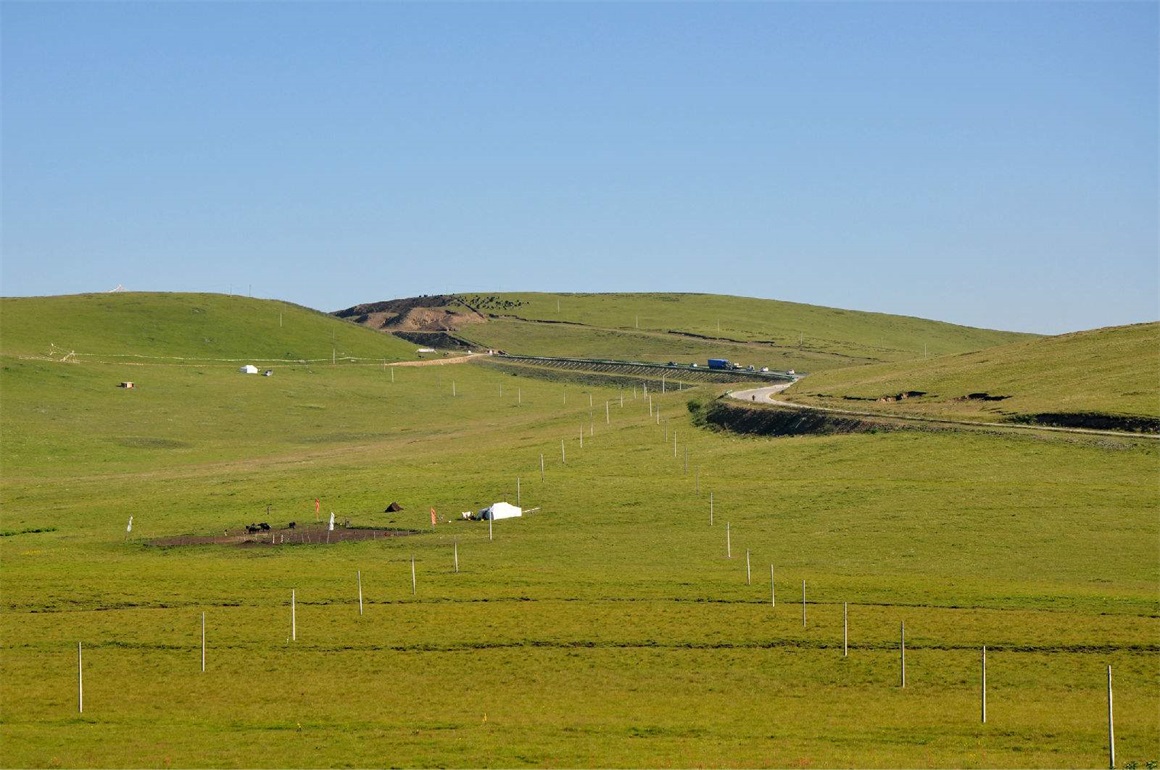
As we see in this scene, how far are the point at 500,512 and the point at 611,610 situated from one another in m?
29.1

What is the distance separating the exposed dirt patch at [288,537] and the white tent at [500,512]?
466 centimetres

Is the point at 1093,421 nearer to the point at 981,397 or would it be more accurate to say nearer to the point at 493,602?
the point at 981,397

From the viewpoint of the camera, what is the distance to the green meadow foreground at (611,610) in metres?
37.0

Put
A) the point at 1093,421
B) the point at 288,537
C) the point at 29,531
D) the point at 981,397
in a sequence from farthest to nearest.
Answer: the point at 981,397 < the point at 1093,421 < the point at 29,531 < the point at 288,537

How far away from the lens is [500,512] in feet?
271

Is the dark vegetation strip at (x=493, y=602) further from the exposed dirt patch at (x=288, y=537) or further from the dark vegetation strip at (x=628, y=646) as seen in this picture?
the exposed dirt patch at (x=288, y=537)

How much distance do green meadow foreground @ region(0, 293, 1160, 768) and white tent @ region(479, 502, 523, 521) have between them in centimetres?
190

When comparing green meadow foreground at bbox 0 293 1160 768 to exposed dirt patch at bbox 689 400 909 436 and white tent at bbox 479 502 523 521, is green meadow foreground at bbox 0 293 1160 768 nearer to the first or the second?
white tent at bbox 479 502 523 521

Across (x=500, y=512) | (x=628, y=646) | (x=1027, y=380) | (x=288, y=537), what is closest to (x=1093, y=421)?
(x=1027, y=380)

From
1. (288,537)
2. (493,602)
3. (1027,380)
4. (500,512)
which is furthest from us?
(1027,380)

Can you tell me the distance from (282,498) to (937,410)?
48.7m

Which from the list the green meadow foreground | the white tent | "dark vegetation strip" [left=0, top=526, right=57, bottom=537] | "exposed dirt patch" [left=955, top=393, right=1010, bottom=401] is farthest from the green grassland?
"dark vegetation strip" [left=0, top=526, right=57, bottom=537]

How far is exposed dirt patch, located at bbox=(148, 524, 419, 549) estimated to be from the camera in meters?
78.1

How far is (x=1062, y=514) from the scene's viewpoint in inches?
2857
